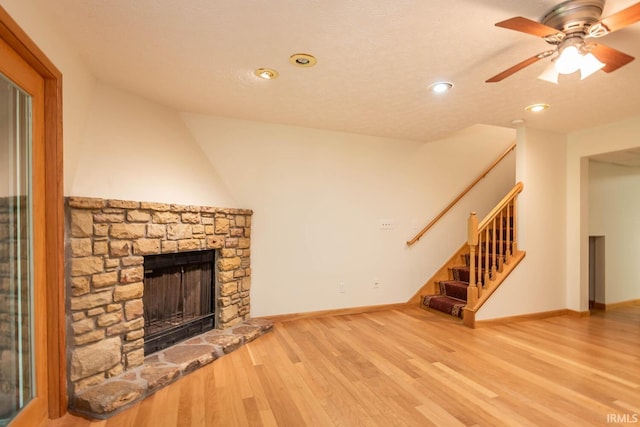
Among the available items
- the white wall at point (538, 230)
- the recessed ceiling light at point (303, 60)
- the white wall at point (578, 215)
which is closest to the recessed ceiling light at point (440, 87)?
the recessed ceiling light at point (303, 60)

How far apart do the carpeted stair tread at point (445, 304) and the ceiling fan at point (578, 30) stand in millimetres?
2795

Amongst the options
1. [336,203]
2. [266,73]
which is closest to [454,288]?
[336,203]

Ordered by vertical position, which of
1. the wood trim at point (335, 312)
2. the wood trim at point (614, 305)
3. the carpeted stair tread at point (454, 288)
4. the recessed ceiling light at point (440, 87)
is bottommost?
the wood trim at point (614, 305)

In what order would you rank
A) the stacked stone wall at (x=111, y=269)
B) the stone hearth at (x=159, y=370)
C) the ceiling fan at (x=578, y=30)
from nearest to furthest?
1. the ceiling fan at (x=578, y=30)
2. the stone hearth at (x=159, y=370)
3. the stacked stone wall at (x=111, y=269)

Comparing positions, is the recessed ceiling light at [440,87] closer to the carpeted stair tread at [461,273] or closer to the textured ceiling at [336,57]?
the textured ceiling at [336,57]

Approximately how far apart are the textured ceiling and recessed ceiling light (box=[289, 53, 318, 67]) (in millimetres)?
50

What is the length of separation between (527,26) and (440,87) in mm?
1090

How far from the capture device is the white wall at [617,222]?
4.33 metres

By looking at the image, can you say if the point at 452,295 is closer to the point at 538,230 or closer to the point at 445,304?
the point at 445,304

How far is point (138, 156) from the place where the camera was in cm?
255

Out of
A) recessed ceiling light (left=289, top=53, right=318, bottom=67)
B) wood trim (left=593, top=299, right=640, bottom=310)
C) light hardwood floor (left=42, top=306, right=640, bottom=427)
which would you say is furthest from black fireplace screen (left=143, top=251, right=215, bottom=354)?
wood trim (left=593, top=299, right=640, bottom=310)

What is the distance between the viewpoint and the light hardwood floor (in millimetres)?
1895

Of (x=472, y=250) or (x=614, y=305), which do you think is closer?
(x=472, y=250)

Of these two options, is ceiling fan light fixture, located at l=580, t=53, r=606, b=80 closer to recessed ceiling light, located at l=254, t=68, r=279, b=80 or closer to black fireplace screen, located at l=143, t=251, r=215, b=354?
recessed ceiling light, located at l=254, t=68, r=279, b=80
